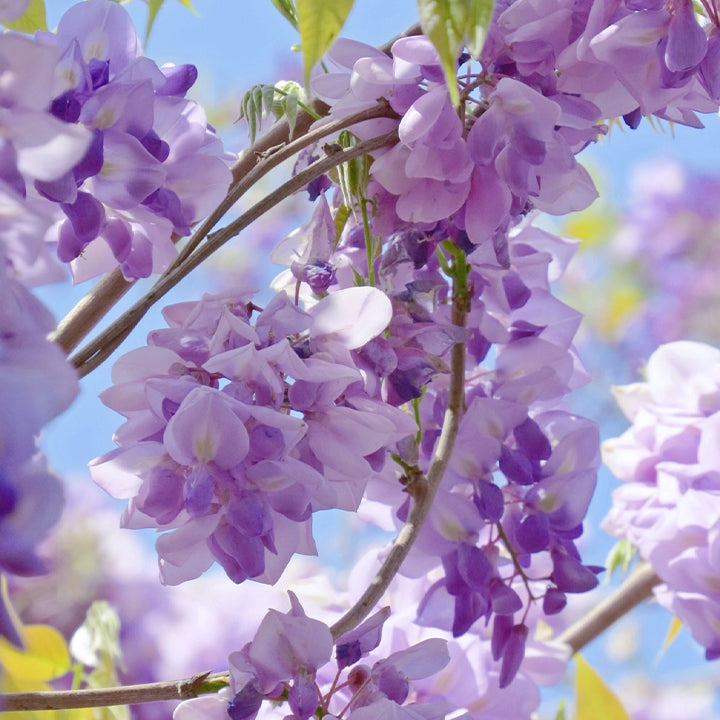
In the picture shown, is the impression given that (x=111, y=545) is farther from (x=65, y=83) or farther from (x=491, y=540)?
(x=65, y=83)

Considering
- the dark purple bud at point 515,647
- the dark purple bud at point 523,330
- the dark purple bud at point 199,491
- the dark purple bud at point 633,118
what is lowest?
the dark purple bud at point 515,647

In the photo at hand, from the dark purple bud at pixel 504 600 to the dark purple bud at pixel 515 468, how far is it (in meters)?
0.04

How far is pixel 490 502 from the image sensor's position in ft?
1.47

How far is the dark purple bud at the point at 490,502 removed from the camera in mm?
449

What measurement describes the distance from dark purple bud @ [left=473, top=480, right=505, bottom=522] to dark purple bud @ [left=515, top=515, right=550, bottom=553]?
0.02 meters

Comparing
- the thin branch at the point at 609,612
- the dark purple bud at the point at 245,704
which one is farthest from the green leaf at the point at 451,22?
the thin branch at the point at 609,612

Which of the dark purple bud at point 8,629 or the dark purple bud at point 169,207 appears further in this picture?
the dark purple bud at point 169,207

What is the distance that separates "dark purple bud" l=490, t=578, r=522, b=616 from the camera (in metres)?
0.45

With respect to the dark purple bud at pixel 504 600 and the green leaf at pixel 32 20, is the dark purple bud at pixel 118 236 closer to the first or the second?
the green leaf at pixel 32 20

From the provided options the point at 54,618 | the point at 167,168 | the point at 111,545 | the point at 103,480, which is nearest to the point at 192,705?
the point at 103,480

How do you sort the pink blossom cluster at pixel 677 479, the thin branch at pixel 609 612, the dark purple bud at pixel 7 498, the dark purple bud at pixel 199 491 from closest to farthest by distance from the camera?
the dark purple bud at pixel 7 498 < the dark purple bud at pixel 199 491 < the pink blossom cluster at pixel 677 479 < the thin branch at pixel 609 612

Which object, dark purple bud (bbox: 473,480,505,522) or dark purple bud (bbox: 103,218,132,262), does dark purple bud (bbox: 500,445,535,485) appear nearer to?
dark purple bud (bbox: 473,480,505,522)

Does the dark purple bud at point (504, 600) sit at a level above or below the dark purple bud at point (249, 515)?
below

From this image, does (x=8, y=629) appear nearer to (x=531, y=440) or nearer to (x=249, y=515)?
(x=249, y=515)
